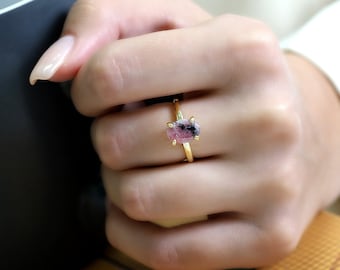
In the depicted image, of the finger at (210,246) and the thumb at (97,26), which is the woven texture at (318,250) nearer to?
the finger at (210,246)

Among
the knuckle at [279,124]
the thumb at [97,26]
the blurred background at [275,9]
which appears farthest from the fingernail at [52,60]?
the blurred background at [275,9]

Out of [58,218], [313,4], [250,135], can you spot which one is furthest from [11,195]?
[313,4]

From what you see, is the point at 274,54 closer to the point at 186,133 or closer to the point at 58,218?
the point at 186,133

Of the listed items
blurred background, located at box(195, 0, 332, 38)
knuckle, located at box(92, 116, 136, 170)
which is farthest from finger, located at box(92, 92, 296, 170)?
blurred background, located at box(195, 0, 332, 38)

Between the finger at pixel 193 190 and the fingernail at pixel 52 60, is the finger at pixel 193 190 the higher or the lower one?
the lower one

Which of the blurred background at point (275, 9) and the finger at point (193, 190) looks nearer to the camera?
the finger at point (193, 190)
